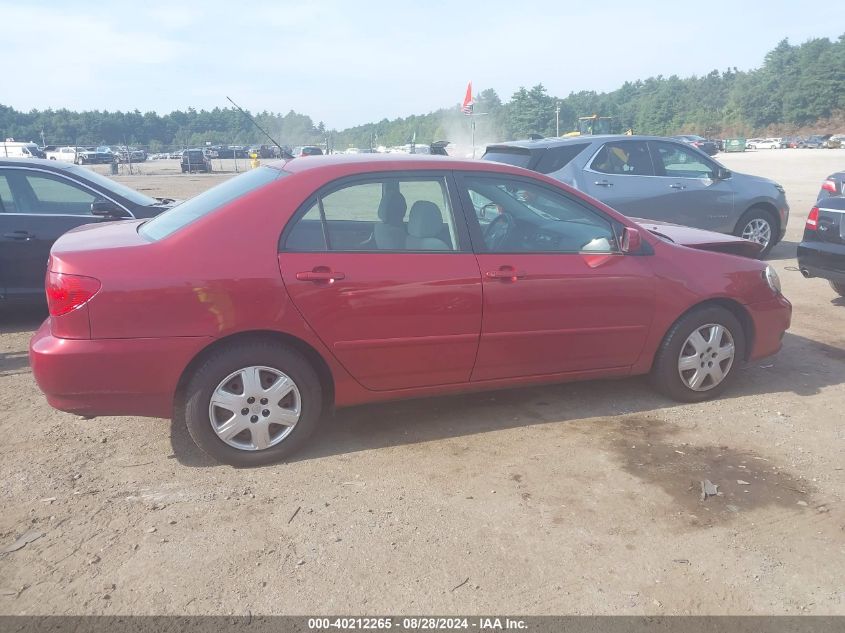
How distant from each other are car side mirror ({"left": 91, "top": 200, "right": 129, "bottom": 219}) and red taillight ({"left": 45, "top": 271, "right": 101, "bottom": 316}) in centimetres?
330

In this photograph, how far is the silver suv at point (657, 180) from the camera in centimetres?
856

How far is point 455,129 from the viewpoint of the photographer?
71062 mm

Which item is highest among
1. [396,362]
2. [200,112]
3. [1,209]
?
[200,112]

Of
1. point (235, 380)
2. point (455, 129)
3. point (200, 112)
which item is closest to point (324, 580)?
point (235, 380)

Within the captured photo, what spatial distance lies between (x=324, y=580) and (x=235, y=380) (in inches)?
49.0

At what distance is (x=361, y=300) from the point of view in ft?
12.1

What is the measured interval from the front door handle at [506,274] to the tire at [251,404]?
1.15 meters

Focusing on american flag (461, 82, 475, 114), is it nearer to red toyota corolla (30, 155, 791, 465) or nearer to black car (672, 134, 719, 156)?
black car (672, 134, 719, 156)

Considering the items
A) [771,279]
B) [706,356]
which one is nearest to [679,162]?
[771,279]

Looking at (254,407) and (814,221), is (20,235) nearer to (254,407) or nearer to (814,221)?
(254,407)

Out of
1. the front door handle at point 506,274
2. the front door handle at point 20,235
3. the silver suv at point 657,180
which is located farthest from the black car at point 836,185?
the front door handle at point 20,235

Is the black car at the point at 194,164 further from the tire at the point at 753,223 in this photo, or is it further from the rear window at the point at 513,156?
the tire at the point at 753,223

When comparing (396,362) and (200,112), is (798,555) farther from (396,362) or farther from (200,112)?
(200,112)

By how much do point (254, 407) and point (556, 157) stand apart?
19.9 feet
